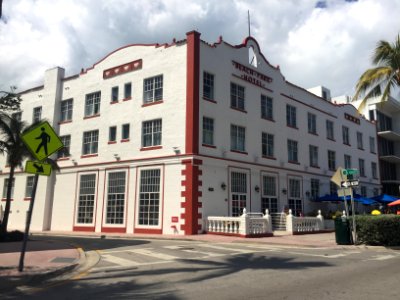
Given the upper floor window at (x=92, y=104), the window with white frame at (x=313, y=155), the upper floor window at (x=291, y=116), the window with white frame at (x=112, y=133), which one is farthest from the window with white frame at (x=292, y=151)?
the upper floor window at (x=92, y=104)

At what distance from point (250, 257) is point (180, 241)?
283 inches

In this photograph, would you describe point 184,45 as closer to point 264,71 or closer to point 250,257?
point 264,71

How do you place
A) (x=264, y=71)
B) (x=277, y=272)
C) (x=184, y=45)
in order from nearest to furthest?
(x=277, y=272) → (x=184, y=45) → (x=264, y=71)

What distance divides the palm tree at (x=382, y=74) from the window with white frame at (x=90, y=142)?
1704 cm

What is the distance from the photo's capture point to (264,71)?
28953mm

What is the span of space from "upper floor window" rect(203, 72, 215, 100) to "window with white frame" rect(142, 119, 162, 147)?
10.8 feet

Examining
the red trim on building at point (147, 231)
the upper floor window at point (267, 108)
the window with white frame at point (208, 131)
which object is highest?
the upper floor window at point (267, 108)

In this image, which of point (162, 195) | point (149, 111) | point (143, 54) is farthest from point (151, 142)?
point (143, 54)

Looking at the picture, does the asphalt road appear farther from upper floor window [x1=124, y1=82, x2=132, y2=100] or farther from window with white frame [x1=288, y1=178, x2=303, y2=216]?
window with white frame [x1=288, y1=178, x2=303, y2=216]

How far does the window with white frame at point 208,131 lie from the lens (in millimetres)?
23695

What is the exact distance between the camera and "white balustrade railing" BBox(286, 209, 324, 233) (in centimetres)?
2350

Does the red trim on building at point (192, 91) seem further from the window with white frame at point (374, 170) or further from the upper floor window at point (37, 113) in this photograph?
the window with white frame at point (374, 170)

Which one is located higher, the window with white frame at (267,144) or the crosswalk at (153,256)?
the window with white frame at (267,144)

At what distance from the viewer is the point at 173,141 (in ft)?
76.7
